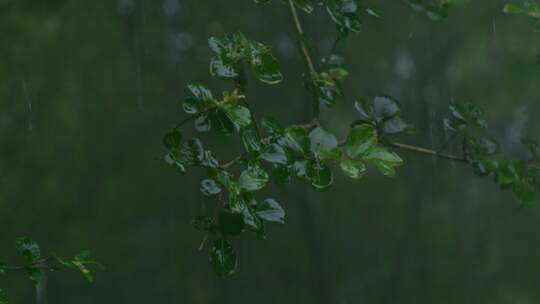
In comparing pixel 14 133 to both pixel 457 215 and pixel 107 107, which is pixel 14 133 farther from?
pixel 457 215

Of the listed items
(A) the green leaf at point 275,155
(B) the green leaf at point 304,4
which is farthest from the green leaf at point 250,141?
(B) the green leaf at point 304,4

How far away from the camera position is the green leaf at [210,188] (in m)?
1.15

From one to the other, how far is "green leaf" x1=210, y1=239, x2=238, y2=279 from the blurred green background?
145 inches

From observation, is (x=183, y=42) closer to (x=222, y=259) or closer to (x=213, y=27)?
(x=213, y=27)

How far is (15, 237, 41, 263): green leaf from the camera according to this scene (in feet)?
4.38

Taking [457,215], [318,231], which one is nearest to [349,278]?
[318,231]

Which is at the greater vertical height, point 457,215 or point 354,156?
point 354,156

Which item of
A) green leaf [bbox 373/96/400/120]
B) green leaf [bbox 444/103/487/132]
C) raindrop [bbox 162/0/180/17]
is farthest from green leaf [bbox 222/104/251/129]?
raindrop [bbox 162/0/180/17]

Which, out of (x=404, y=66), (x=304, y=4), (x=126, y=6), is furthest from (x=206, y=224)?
(x=404, y=66)

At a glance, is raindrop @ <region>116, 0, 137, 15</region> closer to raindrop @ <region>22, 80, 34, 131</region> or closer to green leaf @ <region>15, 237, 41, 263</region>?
raindrop @ <region>22, 80, 34, 131</region>

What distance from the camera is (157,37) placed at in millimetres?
5168

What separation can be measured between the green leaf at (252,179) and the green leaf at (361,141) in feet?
0.47

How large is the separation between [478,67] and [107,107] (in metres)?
2.51

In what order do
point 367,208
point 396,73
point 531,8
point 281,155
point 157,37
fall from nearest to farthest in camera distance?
1. point 281,155
2. point 531,8
3. point 157,37
4. point 396,73
5. point 367,208
